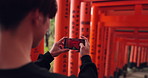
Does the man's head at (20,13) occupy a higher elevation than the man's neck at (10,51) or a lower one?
higher

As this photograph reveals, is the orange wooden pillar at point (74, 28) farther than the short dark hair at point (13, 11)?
Yes

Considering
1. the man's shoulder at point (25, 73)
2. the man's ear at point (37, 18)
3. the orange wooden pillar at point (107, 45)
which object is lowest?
the orange wooden pillar at point (107, 45)

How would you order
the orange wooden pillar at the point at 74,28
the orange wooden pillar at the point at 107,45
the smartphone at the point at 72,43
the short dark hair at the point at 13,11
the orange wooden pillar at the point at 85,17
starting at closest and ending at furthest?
1. the short dark hair at the point at 13,11
2. the smartphone at the point at 72,43
3. the orange wooden pillar at the point at 74,28
4. the orange wooden pillar at the point at 85,17
5. the orange wooden pillar at the point at 107,45

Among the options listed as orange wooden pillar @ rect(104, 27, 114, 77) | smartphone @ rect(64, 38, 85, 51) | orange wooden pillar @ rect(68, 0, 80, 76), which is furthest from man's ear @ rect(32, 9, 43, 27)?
orange wooden pillar @ rect(104, 27, 114, 77)

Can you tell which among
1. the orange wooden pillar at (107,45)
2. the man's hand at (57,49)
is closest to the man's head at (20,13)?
the man's hand at (57,49)

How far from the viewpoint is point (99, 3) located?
6.18 metres

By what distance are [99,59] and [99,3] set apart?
7.15ft

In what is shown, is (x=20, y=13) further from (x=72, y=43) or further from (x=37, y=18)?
(x=72, y=43)

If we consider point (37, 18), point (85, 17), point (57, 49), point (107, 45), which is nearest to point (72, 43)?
point (57, 49)

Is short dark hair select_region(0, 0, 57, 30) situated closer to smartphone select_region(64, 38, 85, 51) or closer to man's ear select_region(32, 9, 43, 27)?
man's ear select_region(32, 9, 43, 27)

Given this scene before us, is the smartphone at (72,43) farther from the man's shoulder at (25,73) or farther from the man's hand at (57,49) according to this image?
the man's shoulder at (25,73)

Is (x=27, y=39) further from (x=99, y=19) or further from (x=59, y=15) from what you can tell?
(x=99, y=19)

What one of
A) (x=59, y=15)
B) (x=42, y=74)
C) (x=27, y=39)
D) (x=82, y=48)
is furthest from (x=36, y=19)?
(x=59, y=15)

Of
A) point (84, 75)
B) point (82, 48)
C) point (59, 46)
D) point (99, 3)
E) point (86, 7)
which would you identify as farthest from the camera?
point (99, 3)
